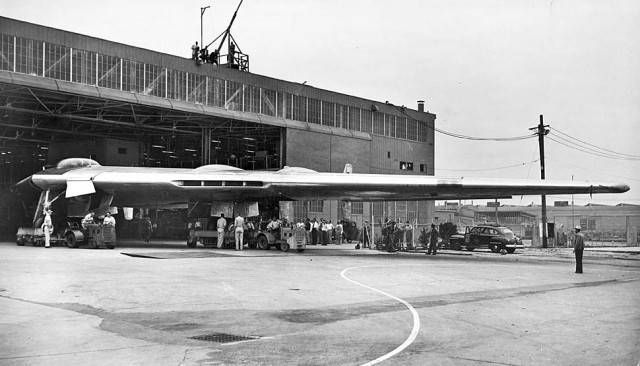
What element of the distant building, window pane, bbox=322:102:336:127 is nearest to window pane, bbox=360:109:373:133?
window pane, bbox=322:102:336:127

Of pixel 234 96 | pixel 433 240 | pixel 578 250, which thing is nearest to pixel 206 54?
pixel 234 96

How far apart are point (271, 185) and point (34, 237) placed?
1135 centimetres

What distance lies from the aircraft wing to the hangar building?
18.4 ft

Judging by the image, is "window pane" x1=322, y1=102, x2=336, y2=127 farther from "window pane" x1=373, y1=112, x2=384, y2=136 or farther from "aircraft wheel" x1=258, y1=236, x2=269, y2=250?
"aircraft wheel" x1=258, y1=236, x2=269, y2=250

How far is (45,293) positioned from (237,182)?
598 inches

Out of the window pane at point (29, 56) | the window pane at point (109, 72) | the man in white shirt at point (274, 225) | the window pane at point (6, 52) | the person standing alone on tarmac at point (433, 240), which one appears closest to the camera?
the window pane at point (6, 52)

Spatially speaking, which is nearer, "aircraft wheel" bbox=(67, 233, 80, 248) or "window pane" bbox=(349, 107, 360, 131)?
"aircraft wheel" bbox=(67, 233, 80, 248)

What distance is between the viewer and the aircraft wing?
24.0 meters

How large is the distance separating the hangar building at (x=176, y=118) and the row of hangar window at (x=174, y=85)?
0.19ft

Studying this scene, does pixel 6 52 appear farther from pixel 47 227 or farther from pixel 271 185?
pixel 271 185

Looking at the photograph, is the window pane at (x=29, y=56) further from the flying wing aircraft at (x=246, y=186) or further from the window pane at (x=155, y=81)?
the window pane at (x=155, y=81)

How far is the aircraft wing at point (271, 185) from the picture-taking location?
78.8 feet

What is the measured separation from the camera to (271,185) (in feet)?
89.6

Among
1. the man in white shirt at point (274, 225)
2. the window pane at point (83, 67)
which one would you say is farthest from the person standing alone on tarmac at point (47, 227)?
the man in white shirt at point (274, 225)
